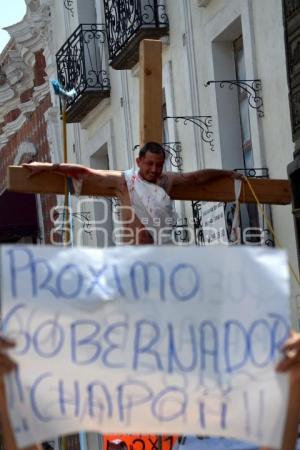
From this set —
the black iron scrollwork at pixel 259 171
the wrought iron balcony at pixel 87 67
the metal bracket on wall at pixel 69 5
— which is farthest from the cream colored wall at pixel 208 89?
the metal bracket on wall at pixel 69 5

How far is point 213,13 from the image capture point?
48.5ft

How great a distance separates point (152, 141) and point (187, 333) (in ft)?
10.3

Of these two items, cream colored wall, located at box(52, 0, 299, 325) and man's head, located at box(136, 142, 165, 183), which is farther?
cream colored wall, located at box(52, 0, 299, 325)

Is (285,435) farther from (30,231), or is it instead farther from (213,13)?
(30,231)

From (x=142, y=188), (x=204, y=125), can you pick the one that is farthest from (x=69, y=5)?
(x=142, y=188)

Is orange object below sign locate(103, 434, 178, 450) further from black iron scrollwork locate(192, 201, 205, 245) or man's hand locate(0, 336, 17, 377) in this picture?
man's hand locate(0, 336, 17, 377)

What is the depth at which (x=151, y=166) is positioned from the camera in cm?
817

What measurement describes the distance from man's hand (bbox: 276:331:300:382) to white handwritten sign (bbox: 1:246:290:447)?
0.24 feet

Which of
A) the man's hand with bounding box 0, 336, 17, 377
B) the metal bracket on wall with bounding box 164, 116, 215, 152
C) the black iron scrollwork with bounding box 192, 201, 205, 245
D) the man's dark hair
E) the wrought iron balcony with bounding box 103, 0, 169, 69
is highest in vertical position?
the wrought iron balcony with bounding box 103, 0, 169, 69

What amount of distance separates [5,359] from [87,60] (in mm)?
14345

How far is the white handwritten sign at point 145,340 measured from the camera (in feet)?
18.3

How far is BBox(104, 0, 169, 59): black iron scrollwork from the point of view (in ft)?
53.6

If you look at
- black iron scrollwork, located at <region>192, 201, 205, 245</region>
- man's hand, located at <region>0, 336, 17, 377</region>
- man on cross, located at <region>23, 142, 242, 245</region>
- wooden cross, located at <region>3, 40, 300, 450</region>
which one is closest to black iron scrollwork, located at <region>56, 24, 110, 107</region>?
black iron scrollwork, located at <region>192, 201, 205, 245</region>

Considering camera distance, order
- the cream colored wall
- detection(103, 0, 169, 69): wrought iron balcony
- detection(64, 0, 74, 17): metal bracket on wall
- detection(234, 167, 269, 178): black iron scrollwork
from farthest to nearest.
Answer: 1. detection(64, 0, 74, 17): metal bracket on wall
2. detection(103, 0, 169, 69): wrought iron balcony
3. detection(234, 167, 269, 178): black iron scrollwork
4. the cream colored wall
